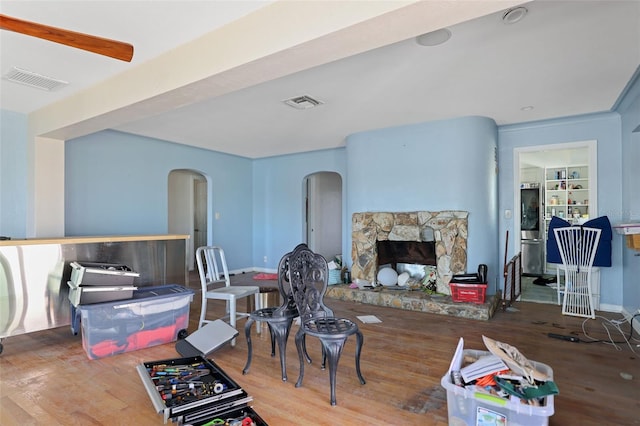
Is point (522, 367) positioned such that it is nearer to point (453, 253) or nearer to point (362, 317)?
point (362, 317)

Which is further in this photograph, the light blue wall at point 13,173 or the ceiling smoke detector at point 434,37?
the light blue wall at point 13,173

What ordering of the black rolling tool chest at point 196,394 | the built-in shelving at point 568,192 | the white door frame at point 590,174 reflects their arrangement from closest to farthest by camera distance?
the black rolling tool chest at point 196,394
the white door frame at point 590,174
the built-in shelving at point 568,192

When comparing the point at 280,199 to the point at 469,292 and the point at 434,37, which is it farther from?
the point at 434,37

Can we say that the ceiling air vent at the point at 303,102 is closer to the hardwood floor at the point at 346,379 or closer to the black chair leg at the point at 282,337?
Answer: the black chair leg at the point at 282,337

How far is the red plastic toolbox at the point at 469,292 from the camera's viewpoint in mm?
4191

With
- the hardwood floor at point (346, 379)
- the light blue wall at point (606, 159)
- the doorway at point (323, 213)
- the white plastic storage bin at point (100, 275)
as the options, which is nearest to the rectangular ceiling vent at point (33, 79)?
the white plastic storage bin at point (100, 275)

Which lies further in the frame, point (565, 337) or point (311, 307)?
point (565, 337)

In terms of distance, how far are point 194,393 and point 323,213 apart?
625cm

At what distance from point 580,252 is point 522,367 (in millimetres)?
3057

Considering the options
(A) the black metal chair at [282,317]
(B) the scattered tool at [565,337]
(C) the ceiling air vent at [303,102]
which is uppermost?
(C) the ceiling air vent at [303,102]

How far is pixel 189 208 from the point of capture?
7855 mm

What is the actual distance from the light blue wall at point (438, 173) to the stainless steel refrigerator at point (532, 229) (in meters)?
2.65

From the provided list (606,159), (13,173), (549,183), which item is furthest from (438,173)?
(13,173)

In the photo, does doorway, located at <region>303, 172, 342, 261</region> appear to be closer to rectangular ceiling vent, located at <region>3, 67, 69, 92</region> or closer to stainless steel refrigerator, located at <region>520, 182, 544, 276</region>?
stainless steel refrigerator, located at <region>520, 182, 544, 276</region>
